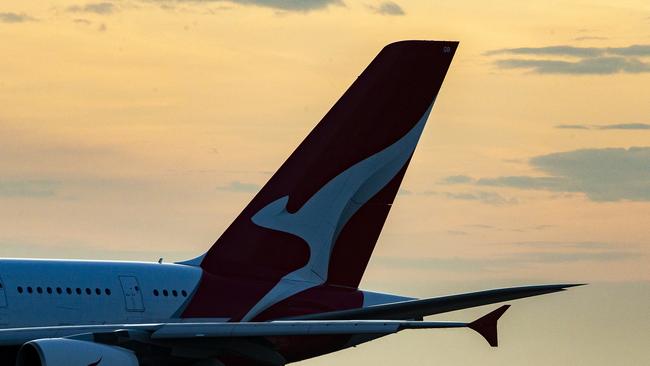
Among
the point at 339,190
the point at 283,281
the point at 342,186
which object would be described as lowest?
the point at 283,281

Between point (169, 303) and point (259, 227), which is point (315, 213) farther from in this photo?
point (169, 303)

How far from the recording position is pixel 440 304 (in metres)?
34.7

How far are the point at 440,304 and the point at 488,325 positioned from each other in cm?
326

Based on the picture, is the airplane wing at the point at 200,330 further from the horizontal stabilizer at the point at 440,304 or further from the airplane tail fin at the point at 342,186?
the airplane tail fin at the point at 342,186

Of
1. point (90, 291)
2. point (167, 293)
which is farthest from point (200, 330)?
point (167, 293)

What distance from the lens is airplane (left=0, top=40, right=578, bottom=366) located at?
33500 mm

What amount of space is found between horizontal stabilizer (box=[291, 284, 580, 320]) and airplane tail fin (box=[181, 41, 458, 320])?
145 inches

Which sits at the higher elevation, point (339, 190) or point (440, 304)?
point (339, 190)

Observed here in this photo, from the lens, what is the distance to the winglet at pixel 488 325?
1235 inches

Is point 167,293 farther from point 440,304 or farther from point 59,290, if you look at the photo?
point 440,304

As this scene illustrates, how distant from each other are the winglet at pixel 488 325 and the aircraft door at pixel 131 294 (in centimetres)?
991

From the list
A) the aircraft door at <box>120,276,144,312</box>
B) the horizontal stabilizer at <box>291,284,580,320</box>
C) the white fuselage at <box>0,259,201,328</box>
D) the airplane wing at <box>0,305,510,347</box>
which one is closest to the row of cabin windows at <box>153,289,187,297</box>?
the white fuselage at <box>0,259,201,328</box>

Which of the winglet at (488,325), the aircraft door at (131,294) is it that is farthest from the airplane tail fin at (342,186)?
the winglet at (488,325)

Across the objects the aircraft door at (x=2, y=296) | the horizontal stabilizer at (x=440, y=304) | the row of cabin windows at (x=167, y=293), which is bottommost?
the aircraft door at (x=2, y=296)
